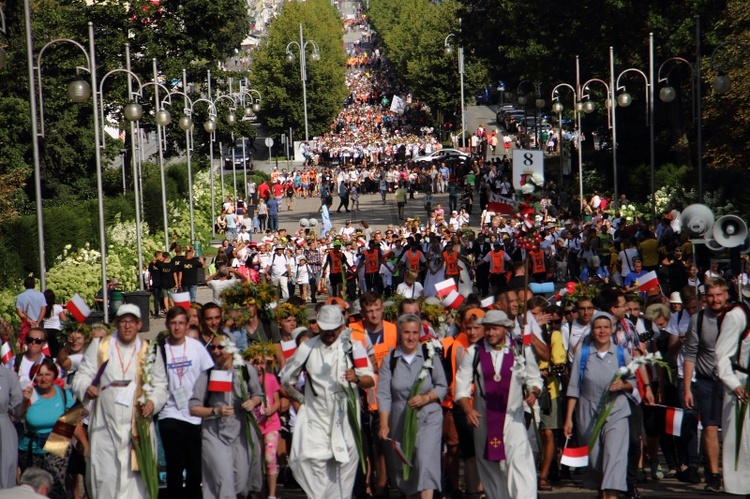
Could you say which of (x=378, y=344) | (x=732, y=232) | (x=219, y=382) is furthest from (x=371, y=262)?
(x=219, y=382)

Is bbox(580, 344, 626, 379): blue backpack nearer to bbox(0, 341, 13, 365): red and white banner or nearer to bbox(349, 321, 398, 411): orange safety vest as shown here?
bbox(349, 321, 398, 411): orange safety vest

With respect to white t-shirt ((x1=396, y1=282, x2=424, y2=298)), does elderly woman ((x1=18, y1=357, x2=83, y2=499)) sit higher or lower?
lower

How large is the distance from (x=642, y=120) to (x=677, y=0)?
7.44m

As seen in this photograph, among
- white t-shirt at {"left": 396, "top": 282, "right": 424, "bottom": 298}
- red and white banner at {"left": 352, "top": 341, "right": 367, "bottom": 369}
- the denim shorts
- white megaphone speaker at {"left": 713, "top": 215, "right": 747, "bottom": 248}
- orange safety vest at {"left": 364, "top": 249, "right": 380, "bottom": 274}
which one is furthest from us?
orange safety vest at {"left": 364, "top": 249, "right": 380, "bottom": 274}

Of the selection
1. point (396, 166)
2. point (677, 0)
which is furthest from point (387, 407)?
point (396, 166)

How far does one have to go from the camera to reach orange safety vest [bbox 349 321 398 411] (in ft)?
39.0

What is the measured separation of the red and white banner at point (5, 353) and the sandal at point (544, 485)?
4.88m

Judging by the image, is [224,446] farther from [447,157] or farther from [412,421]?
[447,157]

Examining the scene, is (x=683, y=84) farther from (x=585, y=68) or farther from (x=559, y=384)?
(x=559, y=384)

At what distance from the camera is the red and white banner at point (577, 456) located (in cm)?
1108

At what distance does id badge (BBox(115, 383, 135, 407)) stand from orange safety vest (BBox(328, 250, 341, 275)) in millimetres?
→ 20031

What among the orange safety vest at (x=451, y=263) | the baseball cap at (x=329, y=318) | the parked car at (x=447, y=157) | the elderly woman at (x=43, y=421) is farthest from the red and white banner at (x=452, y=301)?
the parked car at (x=447, y=157)

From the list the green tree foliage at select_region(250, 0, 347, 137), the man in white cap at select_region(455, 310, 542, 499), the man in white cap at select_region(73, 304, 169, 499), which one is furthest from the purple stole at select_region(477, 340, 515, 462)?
the green tree foliage at select_region(250, 0, 347, 137)

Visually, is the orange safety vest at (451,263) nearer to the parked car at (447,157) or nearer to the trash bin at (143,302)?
the trash bin at (143,302)
